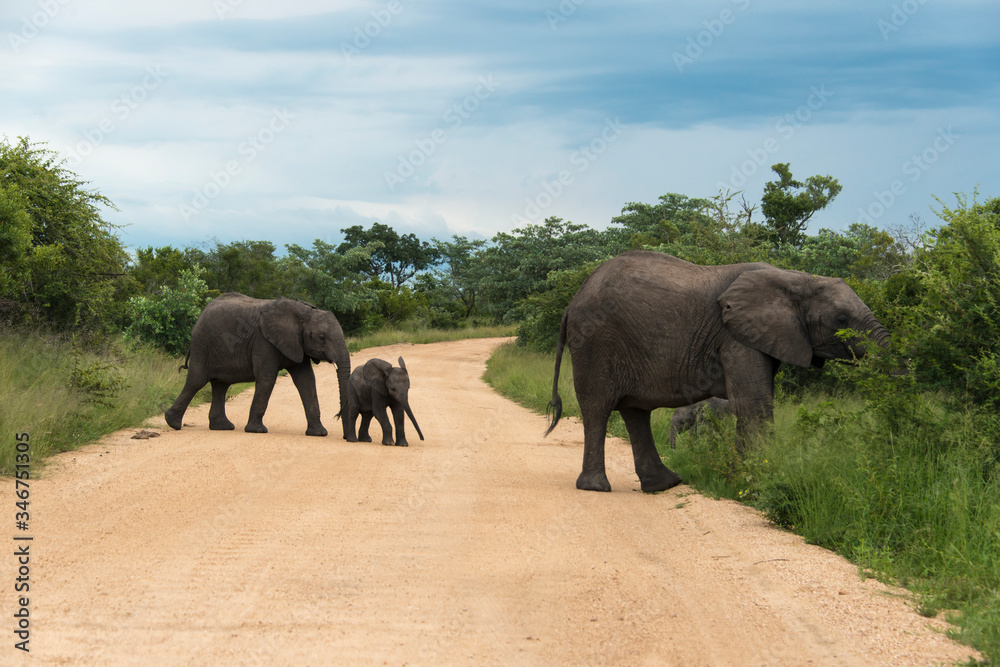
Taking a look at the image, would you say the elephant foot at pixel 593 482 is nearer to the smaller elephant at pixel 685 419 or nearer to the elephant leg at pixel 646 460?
the elephant leg at pixel 646 460

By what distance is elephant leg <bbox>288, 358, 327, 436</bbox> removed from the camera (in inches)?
516

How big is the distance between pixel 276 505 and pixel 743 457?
415cm

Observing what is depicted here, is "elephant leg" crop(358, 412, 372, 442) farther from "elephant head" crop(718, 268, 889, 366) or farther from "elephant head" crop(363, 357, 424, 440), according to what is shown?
"elephant head" crop(718, 268, 889, 366)

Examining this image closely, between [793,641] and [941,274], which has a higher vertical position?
[941,274]

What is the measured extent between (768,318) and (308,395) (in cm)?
741

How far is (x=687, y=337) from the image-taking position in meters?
8.55

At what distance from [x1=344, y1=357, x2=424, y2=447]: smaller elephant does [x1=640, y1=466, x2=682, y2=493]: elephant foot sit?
444 cm

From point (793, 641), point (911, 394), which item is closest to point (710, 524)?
point (911, 394)

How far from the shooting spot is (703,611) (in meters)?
4.80

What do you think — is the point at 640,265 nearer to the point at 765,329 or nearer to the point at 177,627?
the point at 765,329

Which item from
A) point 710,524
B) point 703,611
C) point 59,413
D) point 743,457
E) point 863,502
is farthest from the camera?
point 59,413

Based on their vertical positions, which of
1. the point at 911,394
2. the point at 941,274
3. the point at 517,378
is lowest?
the point at 517,378

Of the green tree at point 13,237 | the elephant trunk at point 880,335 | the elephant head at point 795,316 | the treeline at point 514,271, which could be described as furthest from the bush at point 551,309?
the elephant trunk at point 880,335

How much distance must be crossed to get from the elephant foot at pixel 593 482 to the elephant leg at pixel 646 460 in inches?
13.9
